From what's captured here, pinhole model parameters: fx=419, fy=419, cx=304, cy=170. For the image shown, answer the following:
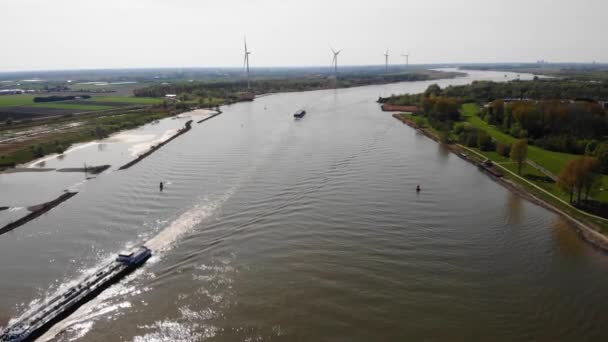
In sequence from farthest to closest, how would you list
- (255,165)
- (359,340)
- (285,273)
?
(255,165) < (285,273) < (359,340)

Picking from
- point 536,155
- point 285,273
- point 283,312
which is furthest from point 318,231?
point 536,155

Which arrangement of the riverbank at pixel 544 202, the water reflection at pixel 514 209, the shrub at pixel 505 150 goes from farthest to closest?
1. the shrub at pixel 505 150
2. the water reflection at pixel 514 209
3. the riverbank at pixel 544 202

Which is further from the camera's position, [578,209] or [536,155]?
[536,155]

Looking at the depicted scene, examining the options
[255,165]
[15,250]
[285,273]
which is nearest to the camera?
[285,273]

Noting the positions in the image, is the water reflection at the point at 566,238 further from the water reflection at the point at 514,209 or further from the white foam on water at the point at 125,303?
the white foam on water at the point at 125,303

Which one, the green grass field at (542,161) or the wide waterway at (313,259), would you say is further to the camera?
the green grass field at (542,161)

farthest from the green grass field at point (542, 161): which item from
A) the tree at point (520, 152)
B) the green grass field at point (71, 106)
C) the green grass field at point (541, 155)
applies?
the green grass field at point (71, 106)

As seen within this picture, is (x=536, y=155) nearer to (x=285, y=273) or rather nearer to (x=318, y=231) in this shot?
(x=318, y=231)

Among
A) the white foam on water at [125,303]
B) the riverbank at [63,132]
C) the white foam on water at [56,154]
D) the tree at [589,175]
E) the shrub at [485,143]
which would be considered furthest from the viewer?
the riverbank at [63,132]
